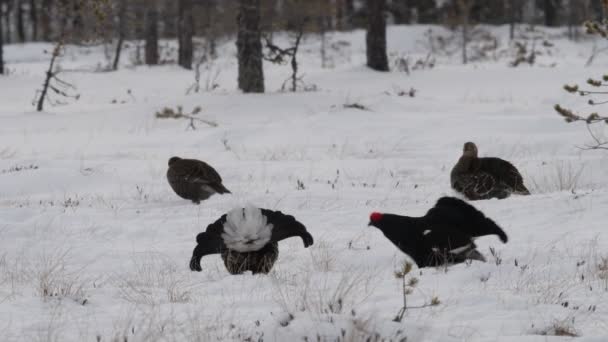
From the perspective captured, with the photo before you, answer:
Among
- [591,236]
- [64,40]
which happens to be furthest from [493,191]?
[64,40]

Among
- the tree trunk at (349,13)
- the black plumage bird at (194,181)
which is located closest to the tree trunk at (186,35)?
the black plumage bird at (194,181)

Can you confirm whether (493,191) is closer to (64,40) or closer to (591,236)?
Answer: (591,236)

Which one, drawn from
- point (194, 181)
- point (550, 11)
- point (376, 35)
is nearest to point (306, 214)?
point (194, 181)

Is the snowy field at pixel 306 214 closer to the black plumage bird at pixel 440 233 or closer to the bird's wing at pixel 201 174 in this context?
the black plumage bird at pixel 440 233

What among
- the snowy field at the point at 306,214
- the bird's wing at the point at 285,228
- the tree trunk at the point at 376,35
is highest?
the tree trunk at the point at 376,35

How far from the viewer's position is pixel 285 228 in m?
5.25

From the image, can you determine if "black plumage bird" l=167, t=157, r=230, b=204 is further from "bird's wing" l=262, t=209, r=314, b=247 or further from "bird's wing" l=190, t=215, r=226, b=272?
"bird's wing" l=262, t=209, r=314, b=247

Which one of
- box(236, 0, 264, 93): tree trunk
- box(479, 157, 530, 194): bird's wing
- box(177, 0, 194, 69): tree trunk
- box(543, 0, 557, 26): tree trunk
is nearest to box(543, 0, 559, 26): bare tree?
box(543, 0, 557, 26): tree trunk

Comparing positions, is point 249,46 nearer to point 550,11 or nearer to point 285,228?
point 285,228

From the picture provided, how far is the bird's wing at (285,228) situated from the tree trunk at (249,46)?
11614 mm

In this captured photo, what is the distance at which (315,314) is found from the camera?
3715mm

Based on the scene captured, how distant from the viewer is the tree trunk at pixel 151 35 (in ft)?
96.1

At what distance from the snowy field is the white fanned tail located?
25 centimetres

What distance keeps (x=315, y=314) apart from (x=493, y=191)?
4.95 meters
